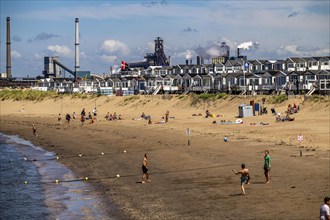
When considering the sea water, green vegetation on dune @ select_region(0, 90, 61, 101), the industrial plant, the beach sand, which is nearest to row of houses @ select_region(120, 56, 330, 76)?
the industrial plant

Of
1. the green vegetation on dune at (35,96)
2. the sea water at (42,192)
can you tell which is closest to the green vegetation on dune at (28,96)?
the green vegetation on dune at (35,96)

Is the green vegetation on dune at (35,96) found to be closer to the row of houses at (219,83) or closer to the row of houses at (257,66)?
the row of houses at (219,83)

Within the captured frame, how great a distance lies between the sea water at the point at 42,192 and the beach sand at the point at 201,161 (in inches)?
31.4

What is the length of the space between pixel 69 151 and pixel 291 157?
20.1 metres

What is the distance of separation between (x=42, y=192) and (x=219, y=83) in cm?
7000

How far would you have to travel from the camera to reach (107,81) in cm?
12262

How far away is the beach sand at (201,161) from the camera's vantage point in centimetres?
2211

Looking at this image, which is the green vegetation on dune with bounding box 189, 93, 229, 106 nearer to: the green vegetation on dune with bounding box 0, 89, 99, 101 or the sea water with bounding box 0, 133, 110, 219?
the green vegetation on dune with bounding box 0, 89, 99, 101

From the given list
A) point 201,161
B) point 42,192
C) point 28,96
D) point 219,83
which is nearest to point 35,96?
point 28,96

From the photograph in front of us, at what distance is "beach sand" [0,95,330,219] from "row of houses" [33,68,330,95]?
1409 centimetres

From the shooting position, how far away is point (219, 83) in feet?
316

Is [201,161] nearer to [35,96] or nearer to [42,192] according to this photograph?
[42,192]

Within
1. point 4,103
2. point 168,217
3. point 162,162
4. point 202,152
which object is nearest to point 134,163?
point 162,162

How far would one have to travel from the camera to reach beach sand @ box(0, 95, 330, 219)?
22109mm
